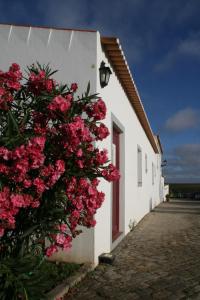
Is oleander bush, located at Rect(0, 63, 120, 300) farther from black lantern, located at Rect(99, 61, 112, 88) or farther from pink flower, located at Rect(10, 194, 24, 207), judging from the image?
black lantern, located at Rect(99, 61, 112, 88)

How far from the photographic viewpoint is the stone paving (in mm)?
5555

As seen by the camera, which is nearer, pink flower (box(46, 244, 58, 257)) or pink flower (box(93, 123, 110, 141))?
pink flower (box(46, 244, 58, 257))

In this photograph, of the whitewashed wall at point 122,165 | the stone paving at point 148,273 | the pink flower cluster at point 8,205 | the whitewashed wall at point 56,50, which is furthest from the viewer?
the whitewashed wall at point 122,165

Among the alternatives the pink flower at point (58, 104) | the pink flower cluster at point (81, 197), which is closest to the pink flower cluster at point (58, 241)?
the pink flower cluster at point (81, 197)

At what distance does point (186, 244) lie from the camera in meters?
9.79

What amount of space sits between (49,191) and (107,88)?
13.3ft

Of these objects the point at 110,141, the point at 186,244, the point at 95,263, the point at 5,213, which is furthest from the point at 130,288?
the point at 186,244

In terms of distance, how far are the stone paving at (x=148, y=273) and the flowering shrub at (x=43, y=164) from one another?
1.26 metres

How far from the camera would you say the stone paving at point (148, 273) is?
5555mm

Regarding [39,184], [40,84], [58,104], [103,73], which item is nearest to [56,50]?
[103,73]

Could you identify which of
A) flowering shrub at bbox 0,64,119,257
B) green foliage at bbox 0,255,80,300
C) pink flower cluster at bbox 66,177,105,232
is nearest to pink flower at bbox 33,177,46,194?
flowering shrub at bbox 0,64,119,257

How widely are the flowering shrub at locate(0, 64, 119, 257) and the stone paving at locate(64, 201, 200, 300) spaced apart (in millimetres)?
1263

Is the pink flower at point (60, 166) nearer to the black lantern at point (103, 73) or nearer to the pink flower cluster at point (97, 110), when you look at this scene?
the pink flower cluster at point (97, 110)

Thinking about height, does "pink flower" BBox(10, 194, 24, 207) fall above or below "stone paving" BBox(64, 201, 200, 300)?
above
